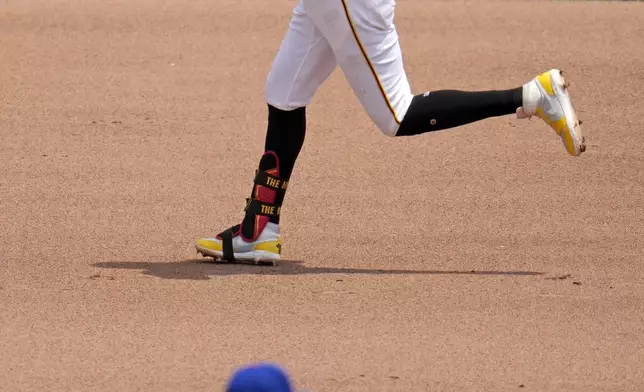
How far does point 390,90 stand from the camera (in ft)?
19.0

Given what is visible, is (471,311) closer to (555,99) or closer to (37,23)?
(555,99)

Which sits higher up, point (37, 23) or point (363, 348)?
point (37, 23)

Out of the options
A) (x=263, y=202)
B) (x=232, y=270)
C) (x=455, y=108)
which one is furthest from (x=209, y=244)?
(x=455, y=108)

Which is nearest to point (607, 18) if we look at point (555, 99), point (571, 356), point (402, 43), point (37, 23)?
point (402, 43)

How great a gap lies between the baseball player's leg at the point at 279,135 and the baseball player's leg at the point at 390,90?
20 cm

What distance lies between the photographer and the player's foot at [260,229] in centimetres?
614

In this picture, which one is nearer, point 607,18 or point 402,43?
point 402,43

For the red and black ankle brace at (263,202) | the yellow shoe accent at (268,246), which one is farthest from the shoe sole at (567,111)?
the yellow shoe accent at (268,246)

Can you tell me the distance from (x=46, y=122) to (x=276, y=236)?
8.92 ft

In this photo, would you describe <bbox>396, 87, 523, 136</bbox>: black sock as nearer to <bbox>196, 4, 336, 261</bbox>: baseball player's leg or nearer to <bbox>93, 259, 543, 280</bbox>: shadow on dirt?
<bbox>196, 4, 336, 261</bbox>: baseball player's leg

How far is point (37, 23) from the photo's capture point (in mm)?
10195

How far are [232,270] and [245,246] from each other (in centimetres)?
11

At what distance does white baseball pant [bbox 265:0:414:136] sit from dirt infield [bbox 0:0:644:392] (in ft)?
2.31

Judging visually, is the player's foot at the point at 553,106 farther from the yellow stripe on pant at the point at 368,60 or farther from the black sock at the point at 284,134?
the black sock at the point at 284,134
